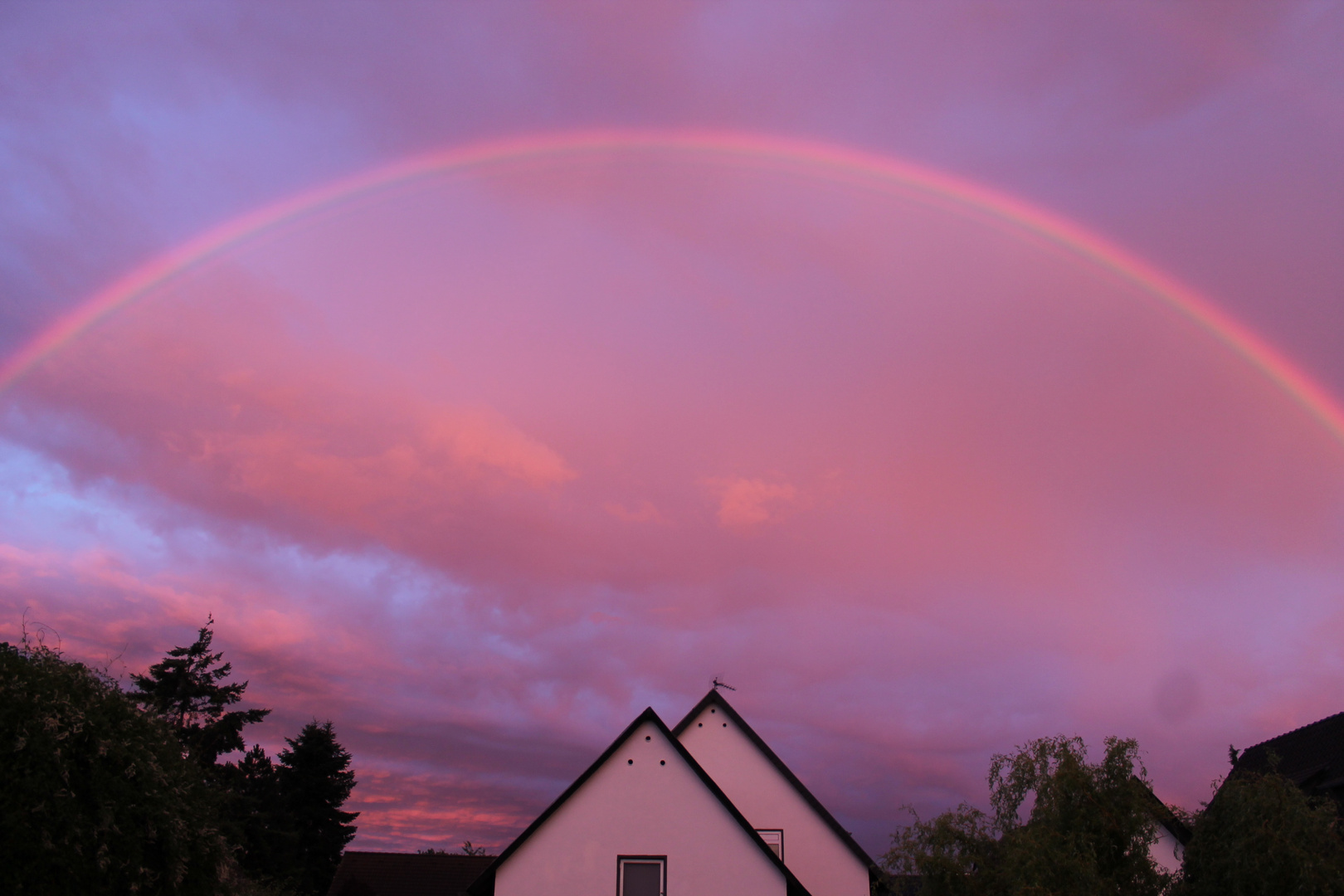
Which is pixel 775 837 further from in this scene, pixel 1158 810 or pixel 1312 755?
pixel 1312 755

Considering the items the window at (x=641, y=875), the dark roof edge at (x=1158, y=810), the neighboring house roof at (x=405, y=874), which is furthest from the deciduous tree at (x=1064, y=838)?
the neighboring house roof at (x=405, y=874)

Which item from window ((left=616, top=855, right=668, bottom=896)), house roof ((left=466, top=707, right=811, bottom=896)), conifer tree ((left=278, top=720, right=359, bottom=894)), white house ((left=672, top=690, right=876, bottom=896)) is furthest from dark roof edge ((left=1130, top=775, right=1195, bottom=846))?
conifer tree ((left=278, top=720, right=359, bottom=894))

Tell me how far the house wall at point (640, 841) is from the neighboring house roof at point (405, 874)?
3479cm

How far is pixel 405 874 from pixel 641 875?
4028 cm

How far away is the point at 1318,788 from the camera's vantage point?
98.3 ft

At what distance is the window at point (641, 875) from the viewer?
20406 mm

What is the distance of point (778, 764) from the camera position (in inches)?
1107

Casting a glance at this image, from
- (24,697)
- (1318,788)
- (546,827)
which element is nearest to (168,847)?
(24,697)

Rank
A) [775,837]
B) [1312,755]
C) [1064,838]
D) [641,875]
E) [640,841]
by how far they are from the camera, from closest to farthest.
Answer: [1064,838]
[641,875]
[640,841]
[775,837]
[1312,755]

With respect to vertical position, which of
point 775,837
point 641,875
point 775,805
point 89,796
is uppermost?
point 775,805

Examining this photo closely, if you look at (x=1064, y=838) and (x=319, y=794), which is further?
(x=319, y=794)

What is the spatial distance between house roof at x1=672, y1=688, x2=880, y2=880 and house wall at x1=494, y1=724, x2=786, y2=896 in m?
5.44

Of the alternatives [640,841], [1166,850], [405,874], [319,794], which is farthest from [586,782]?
[319,794]

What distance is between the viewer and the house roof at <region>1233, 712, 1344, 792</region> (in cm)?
3039
